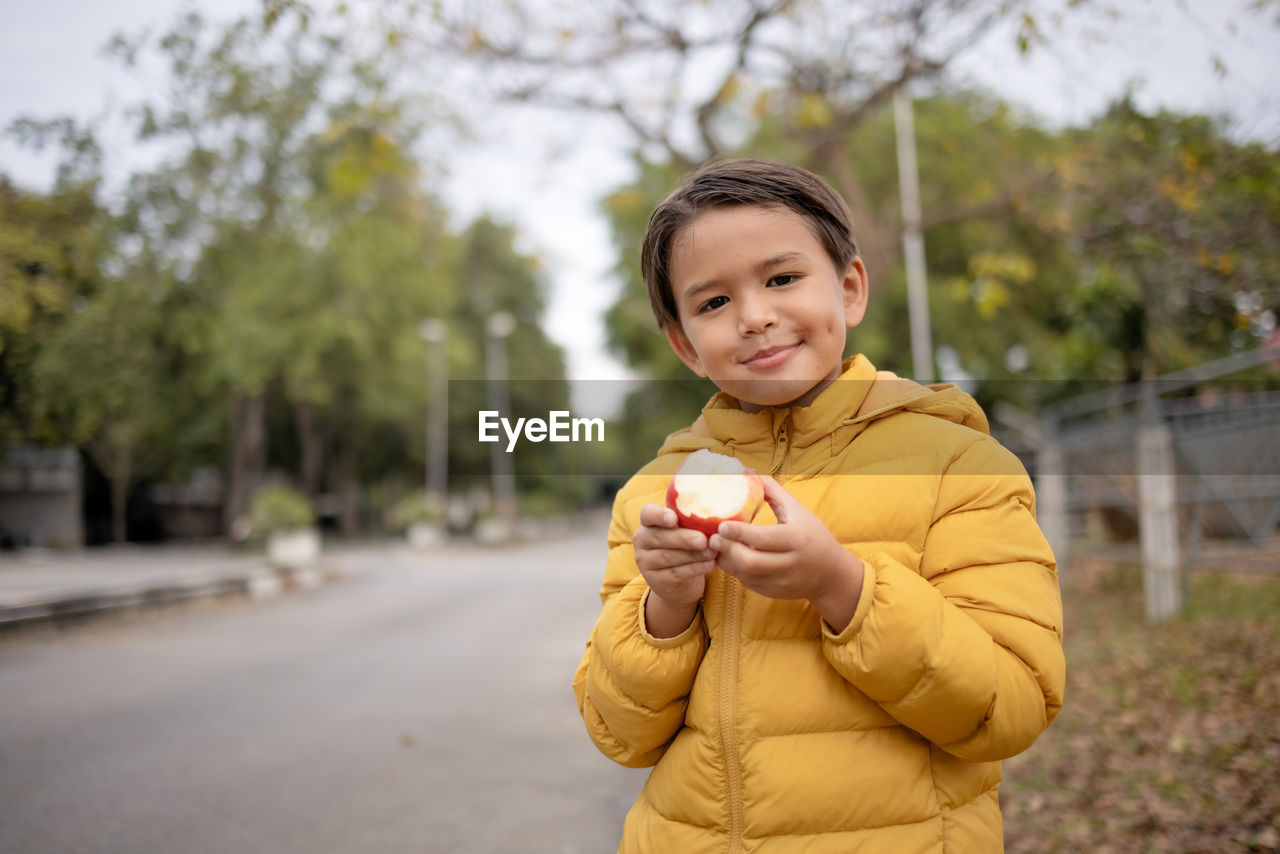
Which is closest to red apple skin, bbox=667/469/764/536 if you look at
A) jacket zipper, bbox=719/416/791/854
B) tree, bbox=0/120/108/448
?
jacket zipper, bbox=719/416/791/854

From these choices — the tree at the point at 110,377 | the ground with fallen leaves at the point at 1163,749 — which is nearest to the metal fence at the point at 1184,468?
the ground with fallen leaves at the point at 1163,749

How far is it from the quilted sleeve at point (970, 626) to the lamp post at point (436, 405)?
2159 cm

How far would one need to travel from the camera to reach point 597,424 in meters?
1.84

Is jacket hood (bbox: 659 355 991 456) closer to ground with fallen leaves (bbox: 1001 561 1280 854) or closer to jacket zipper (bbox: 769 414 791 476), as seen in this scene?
jacket zipper (bbox: 769 414 791 476)

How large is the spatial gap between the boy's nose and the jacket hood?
16 cm

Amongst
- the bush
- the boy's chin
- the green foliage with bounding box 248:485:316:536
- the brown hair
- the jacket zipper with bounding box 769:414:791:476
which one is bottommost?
the bush

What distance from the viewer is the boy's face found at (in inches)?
53.6

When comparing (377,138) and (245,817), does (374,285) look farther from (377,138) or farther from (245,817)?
(245,817)

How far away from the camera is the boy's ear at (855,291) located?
1531 millimetres

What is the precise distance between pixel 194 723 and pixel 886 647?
567 centimetres

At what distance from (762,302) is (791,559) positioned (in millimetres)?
440

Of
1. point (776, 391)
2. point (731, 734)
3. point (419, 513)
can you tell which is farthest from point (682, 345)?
point (419, 513)

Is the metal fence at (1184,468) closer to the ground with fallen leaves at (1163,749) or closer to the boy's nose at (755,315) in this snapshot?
the ground with fallen leaves at (1163,749)

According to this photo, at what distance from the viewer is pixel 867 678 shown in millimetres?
1181
